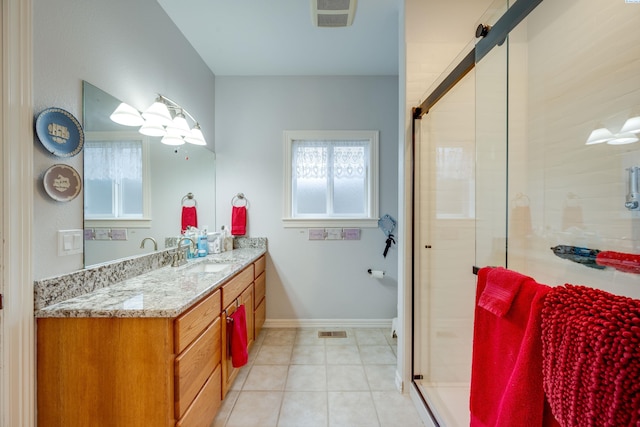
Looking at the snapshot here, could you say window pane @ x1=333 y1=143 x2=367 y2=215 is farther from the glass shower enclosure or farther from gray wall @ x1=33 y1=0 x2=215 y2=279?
gray wall @ x1=33 y1=0 x2=215 y2=279

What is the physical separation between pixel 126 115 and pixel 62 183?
23.5 inches

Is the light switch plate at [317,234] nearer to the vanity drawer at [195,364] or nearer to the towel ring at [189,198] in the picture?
the towel ring at [189,198]

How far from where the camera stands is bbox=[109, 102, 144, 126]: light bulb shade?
1.47m

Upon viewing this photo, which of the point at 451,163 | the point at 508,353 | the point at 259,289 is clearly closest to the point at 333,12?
the point at 451,163

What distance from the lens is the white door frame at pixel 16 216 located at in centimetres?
95

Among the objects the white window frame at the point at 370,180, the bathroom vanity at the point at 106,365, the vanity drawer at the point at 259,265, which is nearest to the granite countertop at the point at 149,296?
the bathroom vanity at the point at 106,365

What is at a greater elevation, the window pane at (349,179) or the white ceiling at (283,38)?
the white ceiling at (283,38)

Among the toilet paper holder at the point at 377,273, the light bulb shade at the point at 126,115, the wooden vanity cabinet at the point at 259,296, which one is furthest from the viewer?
the toilet paper holder at the point at 377,273

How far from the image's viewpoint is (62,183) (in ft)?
3.78

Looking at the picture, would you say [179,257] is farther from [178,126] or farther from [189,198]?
[178,126]

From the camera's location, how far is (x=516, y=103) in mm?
1677

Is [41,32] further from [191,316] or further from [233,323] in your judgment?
[233,323]

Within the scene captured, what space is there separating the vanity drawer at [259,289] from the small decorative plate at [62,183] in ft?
5.10

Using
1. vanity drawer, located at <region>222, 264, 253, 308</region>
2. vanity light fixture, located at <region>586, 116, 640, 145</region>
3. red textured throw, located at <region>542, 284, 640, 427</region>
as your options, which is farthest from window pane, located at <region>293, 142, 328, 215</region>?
red textured throw, located at <region>542, 284, 640, 427</region>
